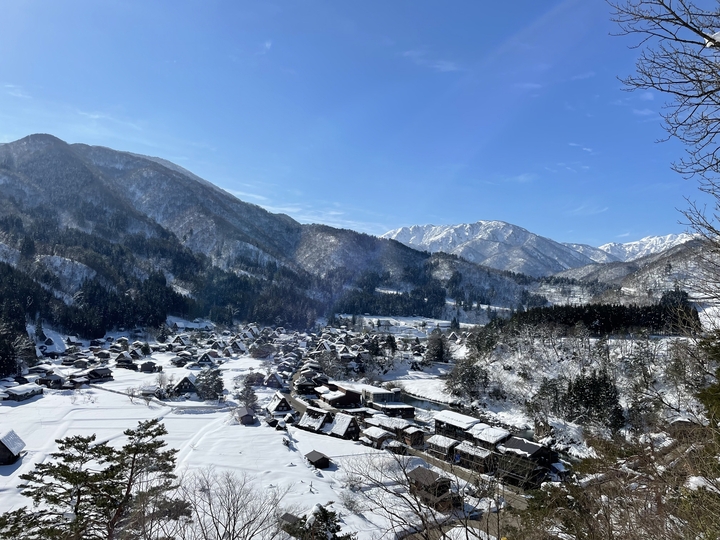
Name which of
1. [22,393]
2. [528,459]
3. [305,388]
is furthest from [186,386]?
[528,459]

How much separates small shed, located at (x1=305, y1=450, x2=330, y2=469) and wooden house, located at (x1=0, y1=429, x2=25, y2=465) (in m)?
14.2

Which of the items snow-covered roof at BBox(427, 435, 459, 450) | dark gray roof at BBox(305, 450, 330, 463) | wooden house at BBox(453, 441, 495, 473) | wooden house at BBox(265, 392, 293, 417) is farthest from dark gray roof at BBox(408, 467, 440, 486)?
wooden house at BBox(265, 392, 293, 417)

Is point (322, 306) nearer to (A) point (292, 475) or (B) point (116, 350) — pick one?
(B) point (116, 350)

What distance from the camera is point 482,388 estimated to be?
3931cm

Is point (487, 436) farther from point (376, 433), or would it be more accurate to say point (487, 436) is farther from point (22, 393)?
point (22, 393)

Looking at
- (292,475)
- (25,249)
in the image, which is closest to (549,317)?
(292,475)

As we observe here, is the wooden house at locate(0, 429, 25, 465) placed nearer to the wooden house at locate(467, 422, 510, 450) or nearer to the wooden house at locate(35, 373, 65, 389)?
the wooden house at locate(35, 373, 65, 389)

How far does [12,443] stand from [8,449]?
1.95 feet


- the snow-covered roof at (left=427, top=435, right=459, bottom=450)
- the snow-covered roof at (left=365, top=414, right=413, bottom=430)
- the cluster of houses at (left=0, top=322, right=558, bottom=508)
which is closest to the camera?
the cluster of houses at (left=0, top=322, right=558, bottom=508)

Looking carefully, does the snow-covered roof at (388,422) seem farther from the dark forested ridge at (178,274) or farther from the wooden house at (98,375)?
the wooden house at (98,375)

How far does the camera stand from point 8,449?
17.9 m

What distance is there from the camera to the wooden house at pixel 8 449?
58.5ft

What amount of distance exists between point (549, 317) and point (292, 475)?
3785 cm

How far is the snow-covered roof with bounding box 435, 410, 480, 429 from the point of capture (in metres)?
27.9
